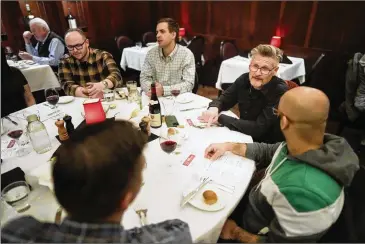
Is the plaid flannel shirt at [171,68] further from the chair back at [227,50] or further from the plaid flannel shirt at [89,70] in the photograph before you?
the chair back at [227,50]

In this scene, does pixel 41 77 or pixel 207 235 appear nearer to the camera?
pixel 207 235

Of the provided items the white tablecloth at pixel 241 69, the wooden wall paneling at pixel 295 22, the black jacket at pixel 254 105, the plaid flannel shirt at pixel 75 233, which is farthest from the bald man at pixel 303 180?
the wooden wall paneling at pixel 295 22

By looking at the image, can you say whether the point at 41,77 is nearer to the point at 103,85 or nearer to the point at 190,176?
the point at 103,85

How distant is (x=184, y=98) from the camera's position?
2.20m

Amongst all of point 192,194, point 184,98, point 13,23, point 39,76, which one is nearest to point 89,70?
point 184,98

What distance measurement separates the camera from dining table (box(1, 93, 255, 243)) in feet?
3.34

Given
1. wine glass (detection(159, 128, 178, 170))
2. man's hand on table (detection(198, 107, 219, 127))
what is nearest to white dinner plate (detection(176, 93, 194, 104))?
man's hand on table (detection(198, 107, 219, 127))

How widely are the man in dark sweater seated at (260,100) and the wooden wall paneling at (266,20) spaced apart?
133 inches

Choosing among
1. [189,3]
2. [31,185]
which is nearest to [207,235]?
[31,185]

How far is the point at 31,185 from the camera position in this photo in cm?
121

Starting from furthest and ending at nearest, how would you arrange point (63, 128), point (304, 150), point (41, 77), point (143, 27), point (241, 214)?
point (143, 27)
point (41, 77)
point (63, 128)
point (241, 214)
point (304, 150)

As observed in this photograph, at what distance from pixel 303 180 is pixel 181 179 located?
1.82ft

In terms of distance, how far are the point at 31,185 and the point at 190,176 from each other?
0.79 meters

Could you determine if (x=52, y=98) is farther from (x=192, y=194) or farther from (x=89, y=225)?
(x=89, y=225)
